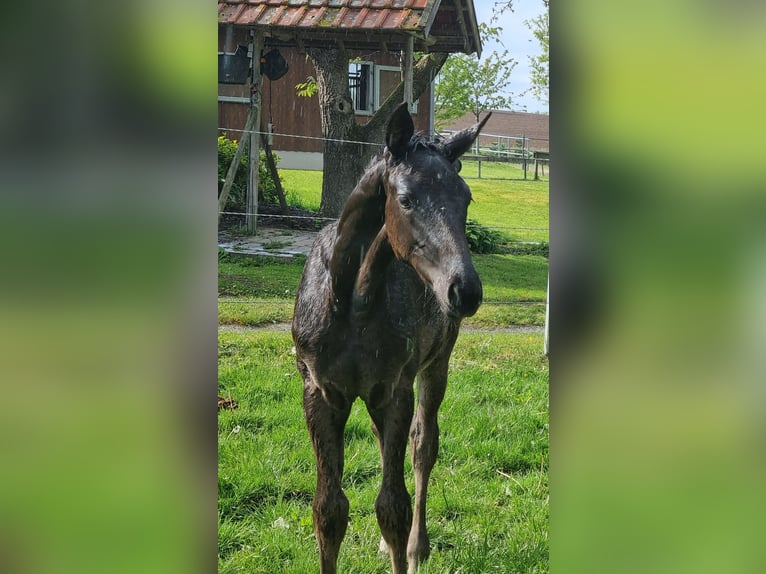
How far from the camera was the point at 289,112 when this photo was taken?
423 cm

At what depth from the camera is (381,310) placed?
2816 millimetres

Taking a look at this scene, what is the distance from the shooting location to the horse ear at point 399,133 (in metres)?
2.40

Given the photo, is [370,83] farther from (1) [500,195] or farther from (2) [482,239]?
(2) [482,239]

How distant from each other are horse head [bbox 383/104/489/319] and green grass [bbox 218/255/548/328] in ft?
6.80

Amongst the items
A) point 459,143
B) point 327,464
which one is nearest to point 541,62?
point 459,143

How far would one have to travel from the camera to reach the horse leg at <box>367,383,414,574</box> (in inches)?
116

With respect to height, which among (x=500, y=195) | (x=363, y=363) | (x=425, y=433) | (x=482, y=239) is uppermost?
(x=500, y=195)

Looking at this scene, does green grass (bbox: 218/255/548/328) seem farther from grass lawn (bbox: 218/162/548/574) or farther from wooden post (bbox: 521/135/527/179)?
wooden post (bbox: 521/135/527/179)

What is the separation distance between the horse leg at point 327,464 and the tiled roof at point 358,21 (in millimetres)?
1661

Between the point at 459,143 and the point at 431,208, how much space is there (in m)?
0.36

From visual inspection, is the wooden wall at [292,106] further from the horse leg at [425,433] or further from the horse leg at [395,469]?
the horse leg at [395,469]

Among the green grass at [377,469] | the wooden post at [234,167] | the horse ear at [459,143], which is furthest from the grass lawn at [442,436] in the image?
the horse ear at [459,143]
